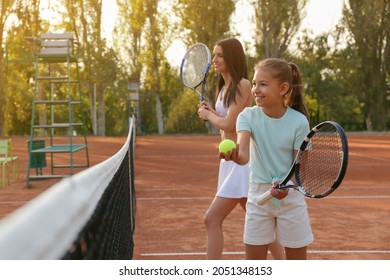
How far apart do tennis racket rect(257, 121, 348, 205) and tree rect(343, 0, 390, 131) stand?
27.0 meters

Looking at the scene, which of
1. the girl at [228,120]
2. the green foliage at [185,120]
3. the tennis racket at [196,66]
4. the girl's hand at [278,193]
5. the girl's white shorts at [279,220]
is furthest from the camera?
the green foliage at [185,120]

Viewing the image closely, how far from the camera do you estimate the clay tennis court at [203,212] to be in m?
4.78

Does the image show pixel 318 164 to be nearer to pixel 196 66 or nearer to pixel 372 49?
pixel 196 66

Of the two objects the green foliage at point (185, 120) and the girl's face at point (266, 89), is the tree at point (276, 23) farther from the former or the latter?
the girl's face at point (266, 89)

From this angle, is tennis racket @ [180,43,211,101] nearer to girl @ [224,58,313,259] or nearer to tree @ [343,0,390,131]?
girl @ [224,58,313,259]

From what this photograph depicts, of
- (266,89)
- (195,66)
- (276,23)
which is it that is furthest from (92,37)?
(266,89)

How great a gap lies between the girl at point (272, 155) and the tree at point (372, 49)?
88.7 ft

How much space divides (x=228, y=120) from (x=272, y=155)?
0.72m

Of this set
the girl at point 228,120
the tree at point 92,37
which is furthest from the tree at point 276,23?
the girl at point 228,120

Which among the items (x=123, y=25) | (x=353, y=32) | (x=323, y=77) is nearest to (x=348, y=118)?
(x=323, y=77)

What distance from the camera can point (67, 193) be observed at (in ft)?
3.08

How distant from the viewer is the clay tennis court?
15.7 ft

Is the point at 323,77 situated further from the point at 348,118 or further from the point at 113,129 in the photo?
the point at 113,129
